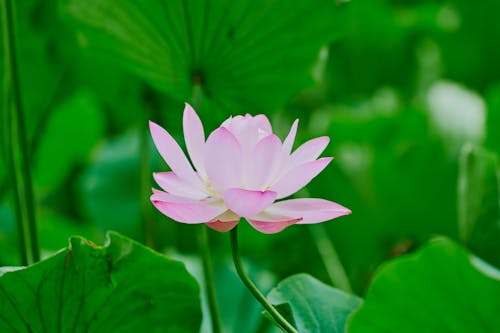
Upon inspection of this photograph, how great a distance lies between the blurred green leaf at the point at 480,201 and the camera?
573 mm

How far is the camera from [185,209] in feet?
1.19

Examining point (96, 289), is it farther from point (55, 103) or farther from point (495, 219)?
point (55, 103)

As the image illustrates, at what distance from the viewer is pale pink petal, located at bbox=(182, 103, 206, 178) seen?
40 centimetres

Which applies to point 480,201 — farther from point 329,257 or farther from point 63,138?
point 63,138

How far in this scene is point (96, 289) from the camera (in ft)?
1.46

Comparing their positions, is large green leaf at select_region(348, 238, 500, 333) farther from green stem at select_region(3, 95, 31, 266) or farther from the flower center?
green stem at select_region(3, 95, 31, 266)

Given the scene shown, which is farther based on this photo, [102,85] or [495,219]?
[102,85]

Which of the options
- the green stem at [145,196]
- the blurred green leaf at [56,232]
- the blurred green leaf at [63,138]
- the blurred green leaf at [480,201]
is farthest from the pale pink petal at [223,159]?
the blurred green leaf at [63,138]

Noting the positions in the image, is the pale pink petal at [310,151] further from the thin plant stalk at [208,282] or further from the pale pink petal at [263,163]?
the thin plant stalk at [208,282]

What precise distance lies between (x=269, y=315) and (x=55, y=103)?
20.9 inches

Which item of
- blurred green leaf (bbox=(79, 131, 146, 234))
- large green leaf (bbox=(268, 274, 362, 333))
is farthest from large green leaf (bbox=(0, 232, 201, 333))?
blurred green leaf (bbox=(79, 131, 146, 234))

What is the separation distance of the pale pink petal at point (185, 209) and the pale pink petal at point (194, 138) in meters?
0.03

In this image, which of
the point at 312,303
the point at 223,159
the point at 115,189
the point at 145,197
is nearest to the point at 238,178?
the point at 223,159

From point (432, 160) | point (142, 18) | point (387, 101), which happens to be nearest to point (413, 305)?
point (142, 18)
